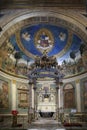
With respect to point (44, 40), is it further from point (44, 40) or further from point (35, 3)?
point (35, 3)

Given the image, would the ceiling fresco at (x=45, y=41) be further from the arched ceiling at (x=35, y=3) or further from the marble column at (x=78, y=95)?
the arched ceiling at (x=35, y=3)

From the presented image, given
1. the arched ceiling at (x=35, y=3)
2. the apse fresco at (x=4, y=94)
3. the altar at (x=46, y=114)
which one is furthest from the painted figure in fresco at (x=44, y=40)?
the altar at (x=46, y=114)

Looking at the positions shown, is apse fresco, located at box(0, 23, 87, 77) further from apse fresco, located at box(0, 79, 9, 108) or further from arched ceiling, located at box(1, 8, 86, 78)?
apse fresco, located at box(0, 79, 9, 108)

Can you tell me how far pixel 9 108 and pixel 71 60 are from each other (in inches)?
358

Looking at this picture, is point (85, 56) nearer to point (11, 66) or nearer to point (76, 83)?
point (76, 83)

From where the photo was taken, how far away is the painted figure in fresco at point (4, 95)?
24714mm

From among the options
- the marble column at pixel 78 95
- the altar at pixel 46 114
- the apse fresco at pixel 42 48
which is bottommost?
the altar at pixel 46 114

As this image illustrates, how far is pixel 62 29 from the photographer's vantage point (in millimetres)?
26281

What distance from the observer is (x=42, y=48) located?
2914 centimetres

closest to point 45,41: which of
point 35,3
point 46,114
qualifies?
point 35,3

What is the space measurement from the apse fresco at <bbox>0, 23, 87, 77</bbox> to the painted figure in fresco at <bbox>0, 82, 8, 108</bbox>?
1.82 metres

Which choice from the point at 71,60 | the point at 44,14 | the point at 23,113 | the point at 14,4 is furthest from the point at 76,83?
the point at 14,4

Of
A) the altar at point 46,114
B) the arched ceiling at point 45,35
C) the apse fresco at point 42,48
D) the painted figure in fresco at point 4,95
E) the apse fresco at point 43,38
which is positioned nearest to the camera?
the arched ceiling at point 45,35

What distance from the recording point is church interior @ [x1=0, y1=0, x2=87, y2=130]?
21.6m
